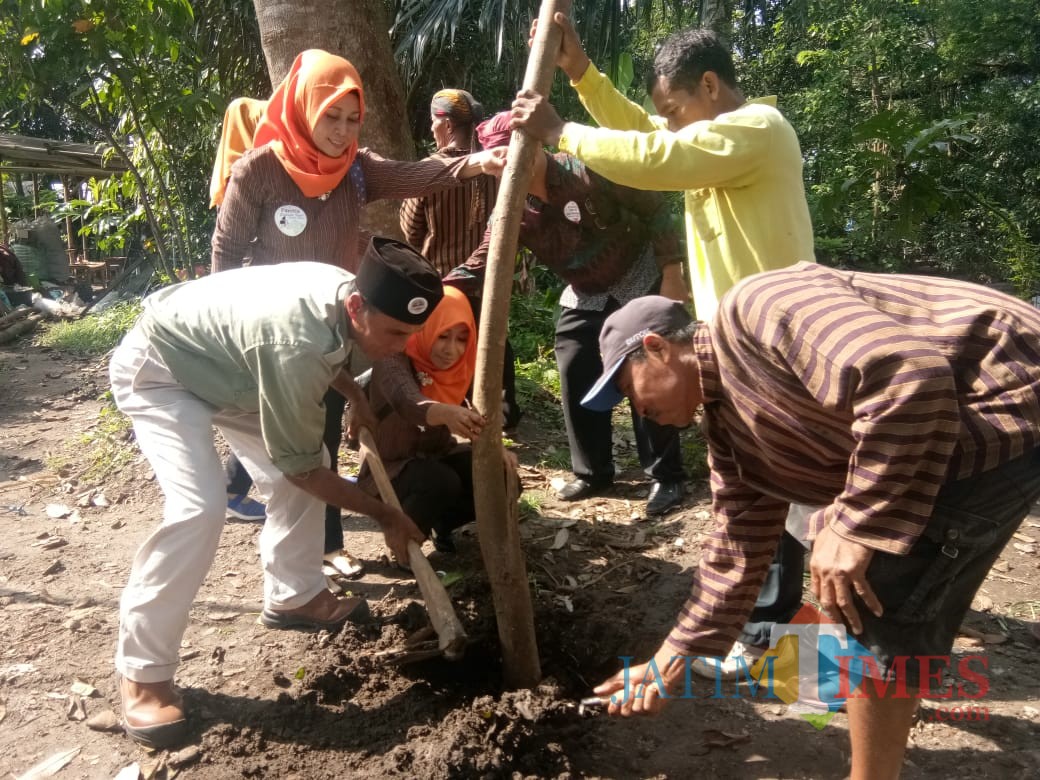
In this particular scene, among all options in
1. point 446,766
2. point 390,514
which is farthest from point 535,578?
point 446,766

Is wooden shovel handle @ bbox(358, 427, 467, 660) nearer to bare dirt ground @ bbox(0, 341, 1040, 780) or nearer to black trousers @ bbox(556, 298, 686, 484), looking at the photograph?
bare dirt ground @ bbox(0, 341, 1040, 780)

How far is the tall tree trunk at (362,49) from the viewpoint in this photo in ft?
15.4

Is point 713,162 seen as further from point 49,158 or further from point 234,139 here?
point 49,158

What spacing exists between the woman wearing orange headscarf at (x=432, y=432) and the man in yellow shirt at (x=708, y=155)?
3.91 ft

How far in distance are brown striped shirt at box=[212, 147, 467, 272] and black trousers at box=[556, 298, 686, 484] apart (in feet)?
3.16

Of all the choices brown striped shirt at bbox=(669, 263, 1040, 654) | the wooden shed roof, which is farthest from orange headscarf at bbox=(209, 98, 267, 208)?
the wooden shed roof

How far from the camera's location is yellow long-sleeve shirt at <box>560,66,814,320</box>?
2.55m

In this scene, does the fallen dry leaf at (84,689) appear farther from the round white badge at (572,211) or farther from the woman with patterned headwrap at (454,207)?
the round white badge at (572,211)

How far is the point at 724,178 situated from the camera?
264cm

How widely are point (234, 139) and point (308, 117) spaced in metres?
0.76

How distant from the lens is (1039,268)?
8477 mm

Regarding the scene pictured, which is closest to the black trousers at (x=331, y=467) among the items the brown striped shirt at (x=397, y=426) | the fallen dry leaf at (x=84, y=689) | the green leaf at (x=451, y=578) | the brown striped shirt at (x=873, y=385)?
the brown striped shirt at (x=397, y=426)

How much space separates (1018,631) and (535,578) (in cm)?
192

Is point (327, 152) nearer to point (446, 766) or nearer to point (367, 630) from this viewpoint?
point (367, 630)
